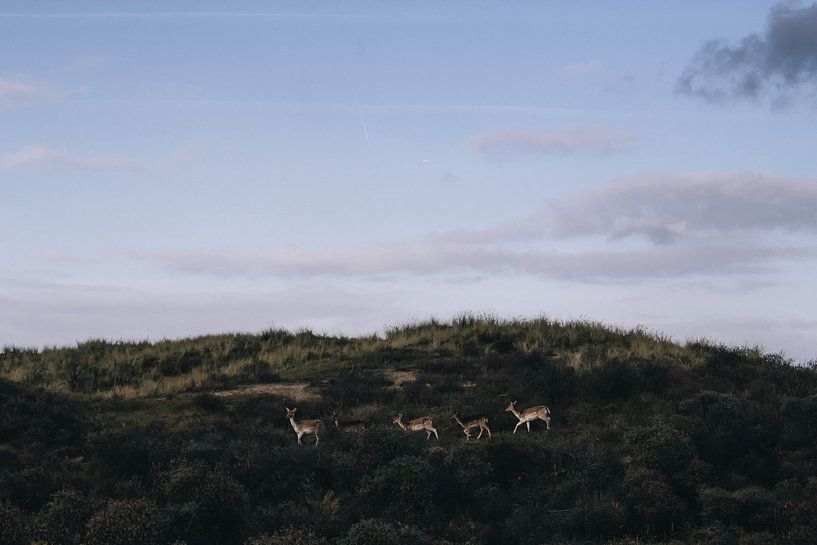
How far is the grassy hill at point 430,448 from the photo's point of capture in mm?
22688

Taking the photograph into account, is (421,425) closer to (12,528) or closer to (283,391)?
(283,391)

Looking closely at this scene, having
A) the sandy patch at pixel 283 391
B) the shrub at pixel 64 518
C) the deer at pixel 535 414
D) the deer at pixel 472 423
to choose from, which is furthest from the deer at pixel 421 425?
the shrub at pixel 64 518

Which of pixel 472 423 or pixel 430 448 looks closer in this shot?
pixel 430 448

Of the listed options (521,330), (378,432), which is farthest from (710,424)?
(521,330)

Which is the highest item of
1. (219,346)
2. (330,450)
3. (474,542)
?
(219,346)

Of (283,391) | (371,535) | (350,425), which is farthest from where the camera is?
(283,391)

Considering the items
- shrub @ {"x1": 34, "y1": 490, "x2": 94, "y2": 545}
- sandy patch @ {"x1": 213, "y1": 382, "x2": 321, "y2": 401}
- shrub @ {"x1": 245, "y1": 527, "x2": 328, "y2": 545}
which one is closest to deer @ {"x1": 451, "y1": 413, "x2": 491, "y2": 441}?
sandy patch @ {"x1": 213, "y1": 382, "x2": 321, "y2": 401}

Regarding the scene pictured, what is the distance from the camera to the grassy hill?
22.7 meters

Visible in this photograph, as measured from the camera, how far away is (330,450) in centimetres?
2717

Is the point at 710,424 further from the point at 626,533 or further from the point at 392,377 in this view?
the point at 392,377

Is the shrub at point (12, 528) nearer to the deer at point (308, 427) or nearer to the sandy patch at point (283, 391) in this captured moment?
the deer at point (308, 427)

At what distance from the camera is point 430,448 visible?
26.5 meters

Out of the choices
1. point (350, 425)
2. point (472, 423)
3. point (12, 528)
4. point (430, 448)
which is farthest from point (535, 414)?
point (12, 528)

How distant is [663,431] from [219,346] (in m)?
21.2
